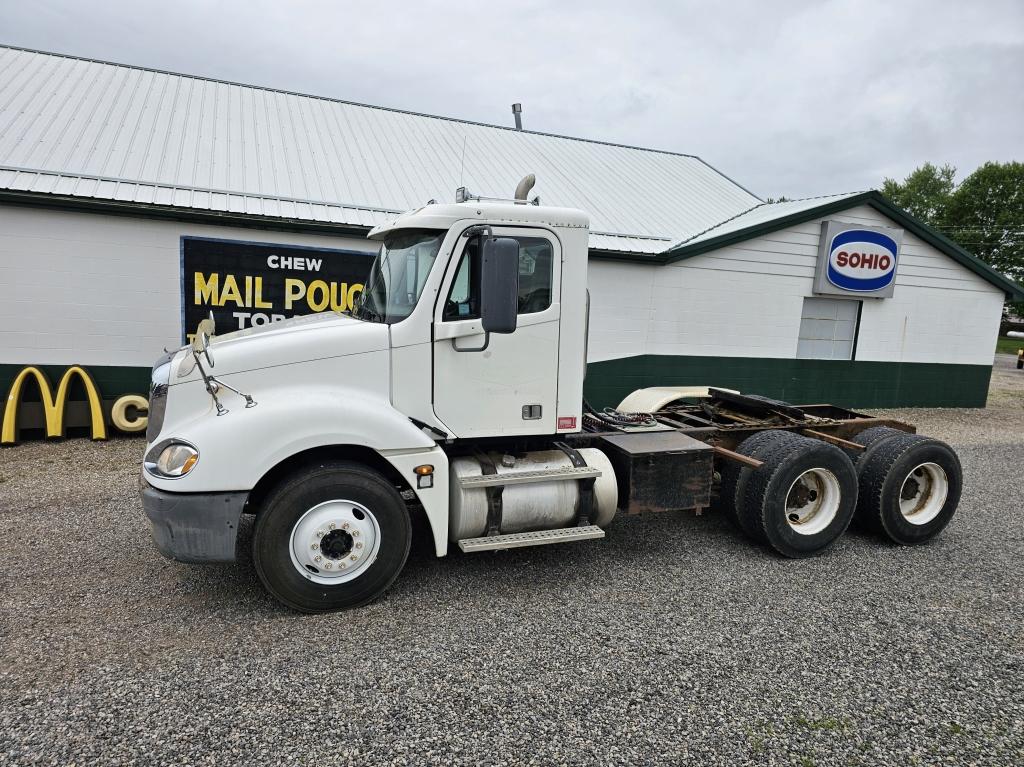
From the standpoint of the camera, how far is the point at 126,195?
29.1ft

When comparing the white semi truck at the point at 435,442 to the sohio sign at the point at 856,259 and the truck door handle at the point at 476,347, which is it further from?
the sohio sign at the point at 856,259

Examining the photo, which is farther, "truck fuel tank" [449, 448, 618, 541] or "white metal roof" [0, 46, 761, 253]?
"white metal roof" [0, 46, 761, 253]

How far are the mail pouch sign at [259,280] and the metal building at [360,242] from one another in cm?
3

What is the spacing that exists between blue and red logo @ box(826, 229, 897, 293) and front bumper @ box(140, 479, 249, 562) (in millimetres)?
12692

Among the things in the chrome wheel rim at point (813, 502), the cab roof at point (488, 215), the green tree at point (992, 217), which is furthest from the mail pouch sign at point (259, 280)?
the green tree at point (992, 217)

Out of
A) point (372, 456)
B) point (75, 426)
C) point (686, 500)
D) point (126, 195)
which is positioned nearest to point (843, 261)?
point (686, 500)

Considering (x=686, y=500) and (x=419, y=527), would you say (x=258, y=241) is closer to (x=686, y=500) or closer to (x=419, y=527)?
A: (x=419, y=527)

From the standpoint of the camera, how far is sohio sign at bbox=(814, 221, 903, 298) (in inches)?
505

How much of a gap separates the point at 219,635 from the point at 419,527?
2181mm

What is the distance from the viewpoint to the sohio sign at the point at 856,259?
12.8 meters

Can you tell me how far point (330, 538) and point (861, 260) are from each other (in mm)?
13022

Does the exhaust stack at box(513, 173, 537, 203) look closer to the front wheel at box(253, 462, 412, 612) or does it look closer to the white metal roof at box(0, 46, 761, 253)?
the front wheel at box(253, 462, 412, 612)

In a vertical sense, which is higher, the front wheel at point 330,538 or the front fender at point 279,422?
the front fender at point 279,422

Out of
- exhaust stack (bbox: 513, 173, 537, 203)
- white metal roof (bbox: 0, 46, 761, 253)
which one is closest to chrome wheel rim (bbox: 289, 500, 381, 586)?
exhaust stack (bbox: 513, 173, 537, 203)
